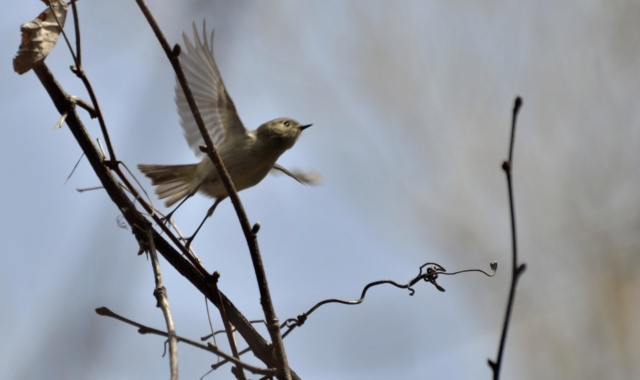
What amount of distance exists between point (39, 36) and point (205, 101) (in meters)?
1.35

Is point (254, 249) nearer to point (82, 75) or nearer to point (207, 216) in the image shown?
point (82, 75)

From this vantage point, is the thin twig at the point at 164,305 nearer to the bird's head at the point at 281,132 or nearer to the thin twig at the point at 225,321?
the thin twig at the point at 225,321

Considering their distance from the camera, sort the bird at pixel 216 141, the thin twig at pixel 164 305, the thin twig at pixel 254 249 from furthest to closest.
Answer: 1. the bird at pixel 216 141
2. the thin twig at pixel 254 249
3. the thin twig at pixel 164 305

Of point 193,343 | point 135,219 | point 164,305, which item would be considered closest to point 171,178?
point 135,219

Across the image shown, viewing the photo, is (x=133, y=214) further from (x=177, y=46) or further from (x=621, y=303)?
(x=621, y=303)

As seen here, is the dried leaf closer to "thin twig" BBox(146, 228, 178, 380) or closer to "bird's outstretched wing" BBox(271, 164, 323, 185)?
"thin twig" BBox(146, 228, 178, 380)

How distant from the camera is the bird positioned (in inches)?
96.7

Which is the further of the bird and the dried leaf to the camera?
the bird

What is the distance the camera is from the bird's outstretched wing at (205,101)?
8.36ft

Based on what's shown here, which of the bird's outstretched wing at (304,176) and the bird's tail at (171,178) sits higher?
the bird's outstretched wing at (304,176)

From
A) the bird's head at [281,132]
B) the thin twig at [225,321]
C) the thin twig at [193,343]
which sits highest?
the bird's head at [281,132]

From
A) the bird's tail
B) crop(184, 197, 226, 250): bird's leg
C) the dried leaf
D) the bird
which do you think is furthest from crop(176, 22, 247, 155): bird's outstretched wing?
the dried leaf

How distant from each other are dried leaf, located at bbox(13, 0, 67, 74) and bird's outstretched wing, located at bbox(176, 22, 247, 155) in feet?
3.02

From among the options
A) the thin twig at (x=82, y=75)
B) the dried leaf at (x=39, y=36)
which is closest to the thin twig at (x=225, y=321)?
the thin twig at (x=82, y=75)
